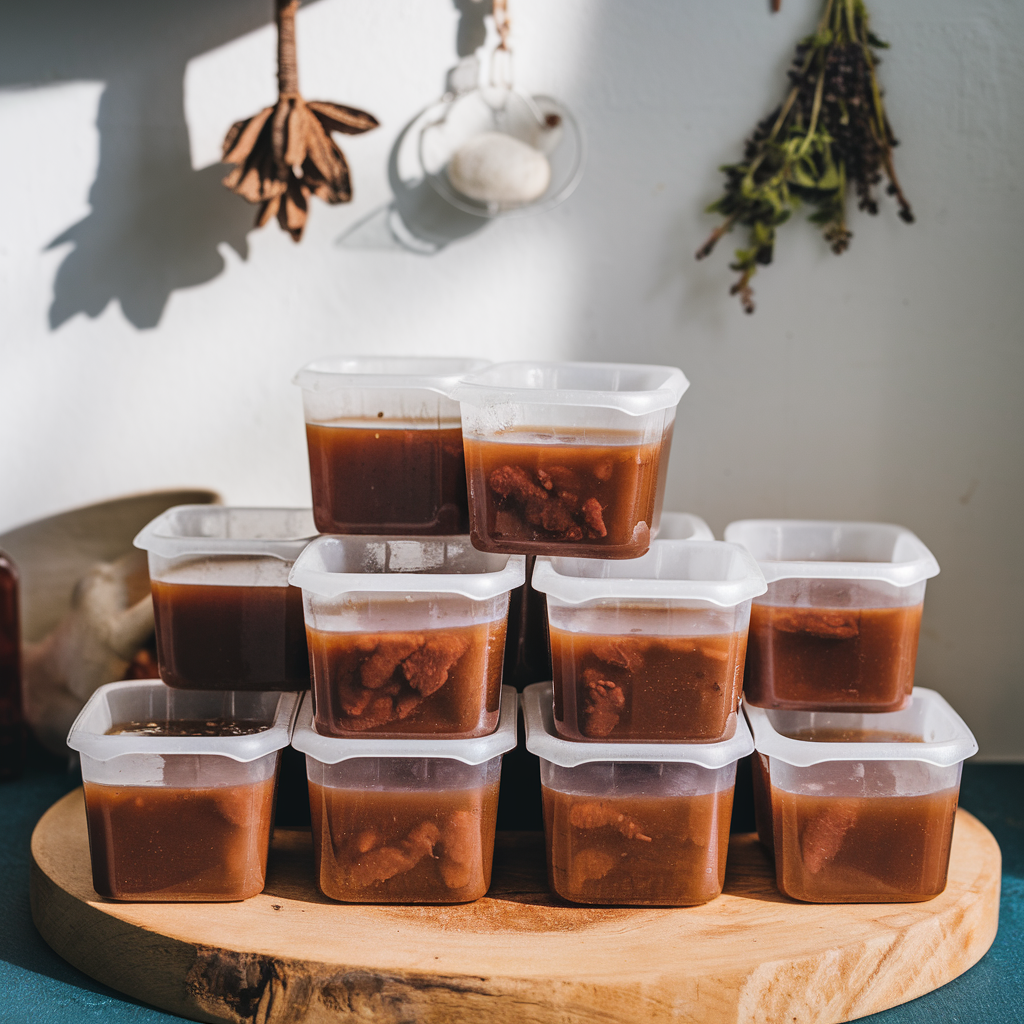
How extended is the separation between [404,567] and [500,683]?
212 mm

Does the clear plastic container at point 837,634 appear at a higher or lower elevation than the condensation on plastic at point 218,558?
lower

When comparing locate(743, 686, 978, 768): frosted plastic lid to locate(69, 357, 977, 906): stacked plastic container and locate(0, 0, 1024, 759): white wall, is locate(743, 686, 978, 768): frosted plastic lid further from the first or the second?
locate(0, 0, 1024, 759): white wall

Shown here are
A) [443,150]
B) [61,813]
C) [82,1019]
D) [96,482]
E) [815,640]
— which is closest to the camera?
[82,1019]

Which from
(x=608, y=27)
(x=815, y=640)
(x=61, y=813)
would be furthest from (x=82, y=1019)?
(x=608, y=27)

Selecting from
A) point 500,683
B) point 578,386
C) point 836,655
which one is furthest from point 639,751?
point 578,386

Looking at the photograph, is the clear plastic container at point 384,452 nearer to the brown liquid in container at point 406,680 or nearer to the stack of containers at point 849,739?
the brown liquid in container at point 406,680

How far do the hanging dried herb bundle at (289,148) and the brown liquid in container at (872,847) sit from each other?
1097 millimetres

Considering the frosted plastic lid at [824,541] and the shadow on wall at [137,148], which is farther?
the shadow on wall at [137,148]

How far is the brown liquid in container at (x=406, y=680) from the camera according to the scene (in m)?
1.11

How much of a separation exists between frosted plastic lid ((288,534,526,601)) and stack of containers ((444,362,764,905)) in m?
0.06

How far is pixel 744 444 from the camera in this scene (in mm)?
1624

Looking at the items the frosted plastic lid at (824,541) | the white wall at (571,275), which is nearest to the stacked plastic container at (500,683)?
the frosted plastic lid at (824,541)

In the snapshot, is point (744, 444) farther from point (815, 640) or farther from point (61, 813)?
point (61, 813)

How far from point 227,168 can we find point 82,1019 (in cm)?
121
